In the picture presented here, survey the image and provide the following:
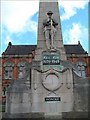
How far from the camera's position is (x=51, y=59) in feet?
52.7

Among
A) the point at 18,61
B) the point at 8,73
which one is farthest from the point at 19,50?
the point at 8,73

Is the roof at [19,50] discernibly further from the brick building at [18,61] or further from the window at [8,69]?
the window at [8,69]

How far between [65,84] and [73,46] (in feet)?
115

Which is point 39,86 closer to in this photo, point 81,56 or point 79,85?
point 79,85

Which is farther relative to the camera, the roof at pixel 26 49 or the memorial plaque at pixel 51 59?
the roof at pixel 26 49

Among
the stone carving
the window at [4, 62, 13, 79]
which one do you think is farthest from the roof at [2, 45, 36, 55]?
the stone carving

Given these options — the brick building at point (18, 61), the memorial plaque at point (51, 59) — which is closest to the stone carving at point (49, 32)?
the memorial plaque at point (51, 59)

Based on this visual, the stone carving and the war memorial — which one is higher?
the stone carving

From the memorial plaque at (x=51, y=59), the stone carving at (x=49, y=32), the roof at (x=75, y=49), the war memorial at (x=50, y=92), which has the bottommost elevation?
the war memorial at (x=50, y=92)

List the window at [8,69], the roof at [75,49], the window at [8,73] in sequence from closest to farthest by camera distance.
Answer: the window at [8,69] → the window at [8,73] → the roof at [75,49]

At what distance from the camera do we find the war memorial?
15141mm

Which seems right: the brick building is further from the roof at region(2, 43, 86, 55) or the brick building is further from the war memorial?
the war memorial

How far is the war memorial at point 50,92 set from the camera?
49.7 feet

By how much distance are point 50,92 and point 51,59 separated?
6.83 feet
